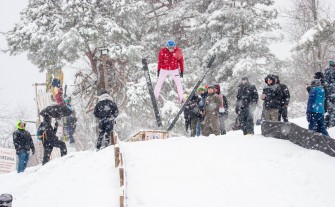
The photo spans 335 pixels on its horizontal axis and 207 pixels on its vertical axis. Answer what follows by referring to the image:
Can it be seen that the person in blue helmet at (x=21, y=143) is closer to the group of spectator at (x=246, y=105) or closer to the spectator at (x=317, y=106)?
the group of spectator at (x=246, y=105)

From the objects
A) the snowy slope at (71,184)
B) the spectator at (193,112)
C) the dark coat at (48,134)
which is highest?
the spectator at (193,112)

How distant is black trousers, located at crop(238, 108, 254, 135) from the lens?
10305 mm

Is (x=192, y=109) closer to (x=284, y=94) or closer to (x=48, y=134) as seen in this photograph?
(x=284, y=94)

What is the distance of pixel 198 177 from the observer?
7445 mm

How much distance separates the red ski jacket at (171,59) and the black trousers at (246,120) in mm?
3112

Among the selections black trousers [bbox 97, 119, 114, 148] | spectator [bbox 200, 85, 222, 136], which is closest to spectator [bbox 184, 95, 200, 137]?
spectator [bbox 200, 85, 222, 136]

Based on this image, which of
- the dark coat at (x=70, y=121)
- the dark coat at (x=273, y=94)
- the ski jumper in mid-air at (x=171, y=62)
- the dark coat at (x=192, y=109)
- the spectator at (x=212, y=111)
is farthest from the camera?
the dark coat at (x=70, y=121)

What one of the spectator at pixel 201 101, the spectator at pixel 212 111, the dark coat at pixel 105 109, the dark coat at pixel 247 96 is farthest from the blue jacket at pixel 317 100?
the dark coat at pixel 105 109

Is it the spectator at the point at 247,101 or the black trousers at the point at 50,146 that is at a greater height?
the spectator at the point at 247,101

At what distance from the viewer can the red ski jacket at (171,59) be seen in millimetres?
12625

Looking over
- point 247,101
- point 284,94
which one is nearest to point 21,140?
point 247,101

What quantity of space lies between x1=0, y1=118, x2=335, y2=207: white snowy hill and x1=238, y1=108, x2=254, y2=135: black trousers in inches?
17.7

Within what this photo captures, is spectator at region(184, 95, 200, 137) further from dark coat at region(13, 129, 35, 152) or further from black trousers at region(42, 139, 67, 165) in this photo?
dark coat at region(13, 129, 35, 152)

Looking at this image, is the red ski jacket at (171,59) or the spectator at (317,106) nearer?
the spectator at (317,106)
